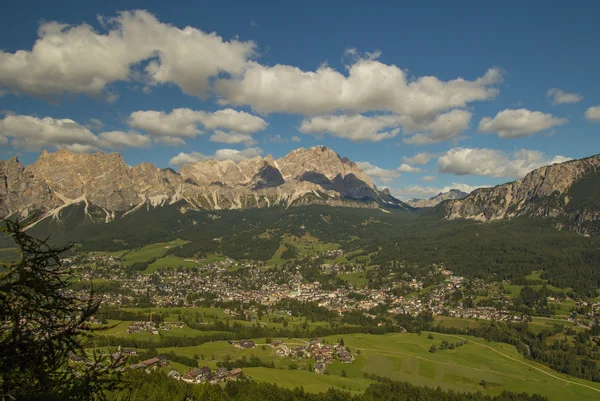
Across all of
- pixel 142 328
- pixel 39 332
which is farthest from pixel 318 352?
pixel 39 332

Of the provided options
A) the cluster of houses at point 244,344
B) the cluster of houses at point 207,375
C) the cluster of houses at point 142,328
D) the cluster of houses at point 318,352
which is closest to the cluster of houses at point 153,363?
the cluster of houses at point 207,375

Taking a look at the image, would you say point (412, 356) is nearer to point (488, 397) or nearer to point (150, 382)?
point (488, 397)

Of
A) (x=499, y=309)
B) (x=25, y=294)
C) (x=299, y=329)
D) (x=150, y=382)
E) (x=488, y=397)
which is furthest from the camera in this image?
(x=499, y=309)

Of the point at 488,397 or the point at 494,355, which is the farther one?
the point at 494,355

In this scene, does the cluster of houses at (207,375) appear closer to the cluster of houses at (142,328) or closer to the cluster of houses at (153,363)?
the cluster of houses at (153,363)

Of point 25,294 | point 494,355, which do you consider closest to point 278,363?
point 494,355

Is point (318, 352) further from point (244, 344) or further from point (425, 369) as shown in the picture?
point (425, 369)

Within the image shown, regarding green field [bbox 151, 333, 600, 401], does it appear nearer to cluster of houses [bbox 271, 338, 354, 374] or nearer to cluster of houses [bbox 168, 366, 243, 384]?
cluster of houses [bbox 271, 338, 354, 374]

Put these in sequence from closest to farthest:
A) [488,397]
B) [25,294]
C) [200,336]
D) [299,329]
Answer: [25,294], [488,397], [200,336], [299,329]
